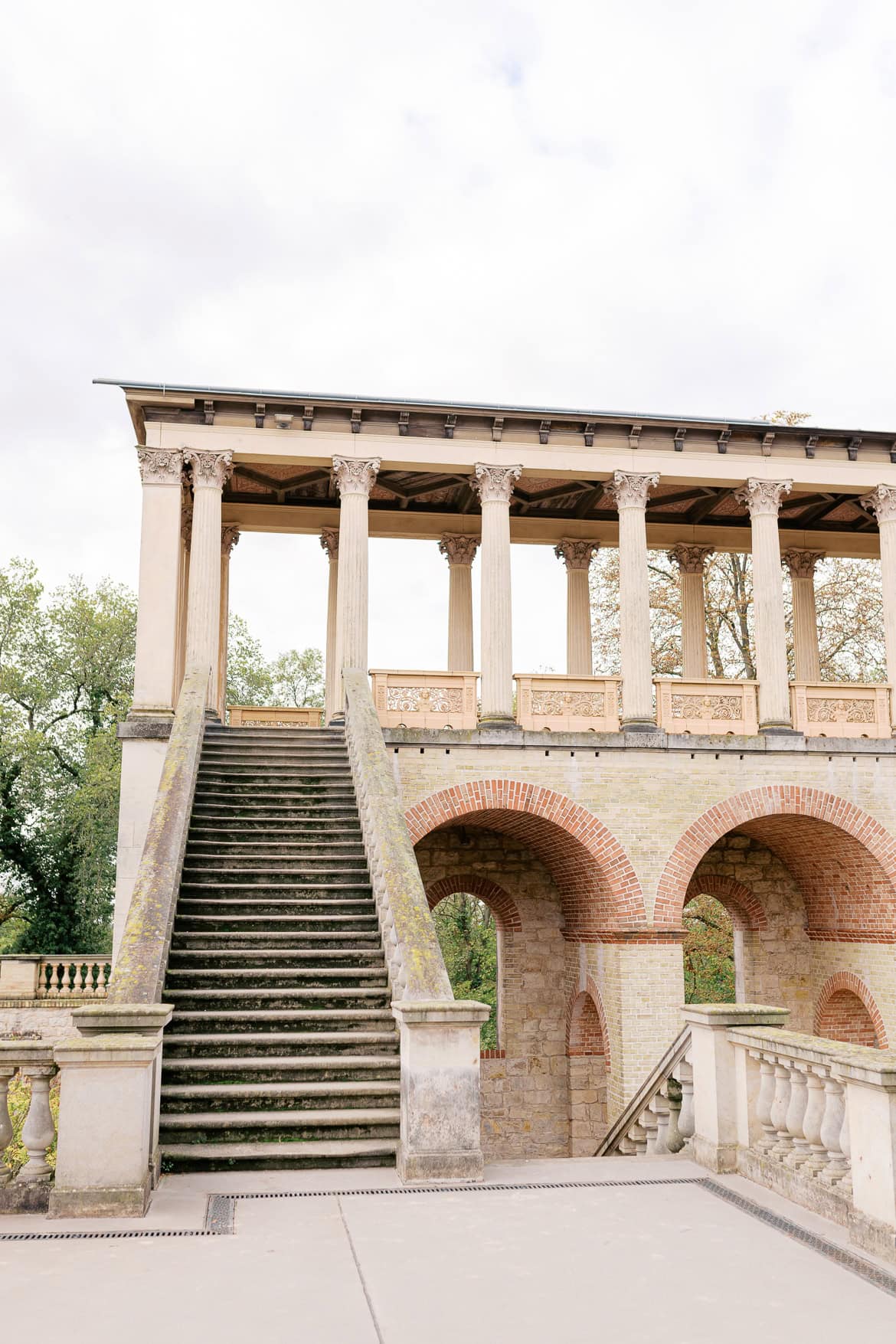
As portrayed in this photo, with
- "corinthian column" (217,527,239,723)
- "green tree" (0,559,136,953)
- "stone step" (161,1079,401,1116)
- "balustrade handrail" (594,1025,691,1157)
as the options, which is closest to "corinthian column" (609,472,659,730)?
"corinthian column" (217,527,239,723)

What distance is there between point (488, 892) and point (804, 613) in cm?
778

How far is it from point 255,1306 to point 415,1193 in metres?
2.06

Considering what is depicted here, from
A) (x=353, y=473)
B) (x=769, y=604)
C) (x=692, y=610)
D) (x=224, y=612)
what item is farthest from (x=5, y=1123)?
(x=692, y=610)

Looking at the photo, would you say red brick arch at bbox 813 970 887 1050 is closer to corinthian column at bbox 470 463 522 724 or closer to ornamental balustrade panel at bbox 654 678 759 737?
ornamental balustrade panel at bbox 654 678 759 737

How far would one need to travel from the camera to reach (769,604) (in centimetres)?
1702

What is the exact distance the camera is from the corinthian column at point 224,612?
55.5 feet

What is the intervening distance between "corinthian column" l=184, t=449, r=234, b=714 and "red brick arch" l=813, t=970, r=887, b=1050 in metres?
10.1

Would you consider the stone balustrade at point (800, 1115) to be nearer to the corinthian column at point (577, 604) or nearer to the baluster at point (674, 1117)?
the baluster at point (674, 1117)

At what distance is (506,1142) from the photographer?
688 inches

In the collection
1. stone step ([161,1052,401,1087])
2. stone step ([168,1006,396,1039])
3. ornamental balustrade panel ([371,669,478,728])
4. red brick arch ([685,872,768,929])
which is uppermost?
ornamental balustrade panel ([371,669,478,728])

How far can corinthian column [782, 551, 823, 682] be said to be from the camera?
20.3 metres

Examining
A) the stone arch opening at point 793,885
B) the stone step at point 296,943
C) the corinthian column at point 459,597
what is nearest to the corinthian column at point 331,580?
the corinthian column at point 459,597

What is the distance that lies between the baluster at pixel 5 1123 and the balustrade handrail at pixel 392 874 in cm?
255

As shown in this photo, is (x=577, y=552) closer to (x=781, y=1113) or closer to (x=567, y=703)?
(x=567, y=703)
